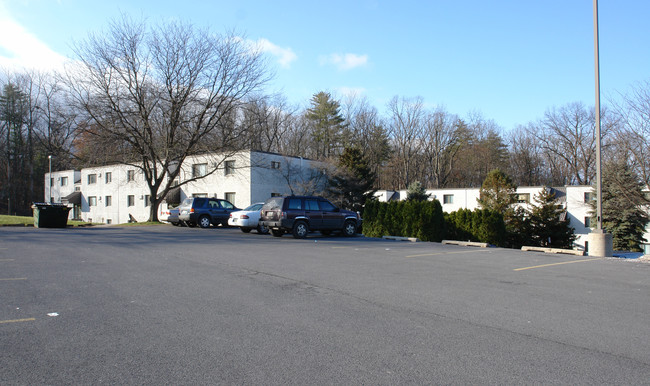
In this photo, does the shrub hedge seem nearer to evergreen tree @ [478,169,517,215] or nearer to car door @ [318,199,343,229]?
car door @ [318,199,343,229]

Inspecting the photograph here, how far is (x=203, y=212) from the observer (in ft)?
87.5

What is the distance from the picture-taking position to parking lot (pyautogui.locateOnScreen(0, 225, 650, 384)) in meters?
4.15

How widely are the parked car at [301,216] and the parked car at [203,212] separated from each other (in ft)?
25.9

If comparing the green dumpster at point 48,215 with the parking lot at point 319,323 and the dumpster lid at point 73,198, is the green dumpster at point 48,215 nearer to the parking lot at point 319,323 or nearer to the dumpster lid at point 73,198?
the parking lot at point 319,323

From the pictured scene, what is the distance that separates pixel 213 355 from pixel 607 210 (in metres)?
37.0

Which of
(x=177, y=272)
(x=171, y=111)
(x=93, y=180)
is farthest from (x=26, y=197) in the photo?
(x=177, y=272)

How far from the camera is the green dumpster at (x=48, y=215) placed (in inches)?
980

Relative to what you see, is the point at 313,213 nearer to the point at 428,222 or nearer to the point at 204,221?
the point at 428,222

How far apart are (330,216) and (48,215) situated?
16491mm

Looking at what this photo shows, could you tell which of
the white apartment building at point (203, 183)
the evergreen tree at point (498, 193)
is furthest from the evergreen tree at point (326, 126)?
the evergreen tree at point (498, 193)

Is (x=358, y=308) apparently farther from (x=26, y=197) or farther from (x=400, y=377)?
(x=26, y=197)

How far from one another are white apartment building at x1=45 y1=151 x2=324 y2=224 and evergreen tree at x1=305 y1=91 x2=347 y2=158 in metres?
15.2

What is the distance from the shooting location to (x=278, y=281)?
873 centimetres

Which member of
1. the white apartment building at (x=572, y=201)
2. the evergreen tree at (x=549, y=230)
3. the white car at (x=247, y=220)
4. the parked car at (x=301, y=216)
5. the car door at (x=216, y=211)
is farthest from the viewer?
Result: the white apartment building at (x=572, y=201)
